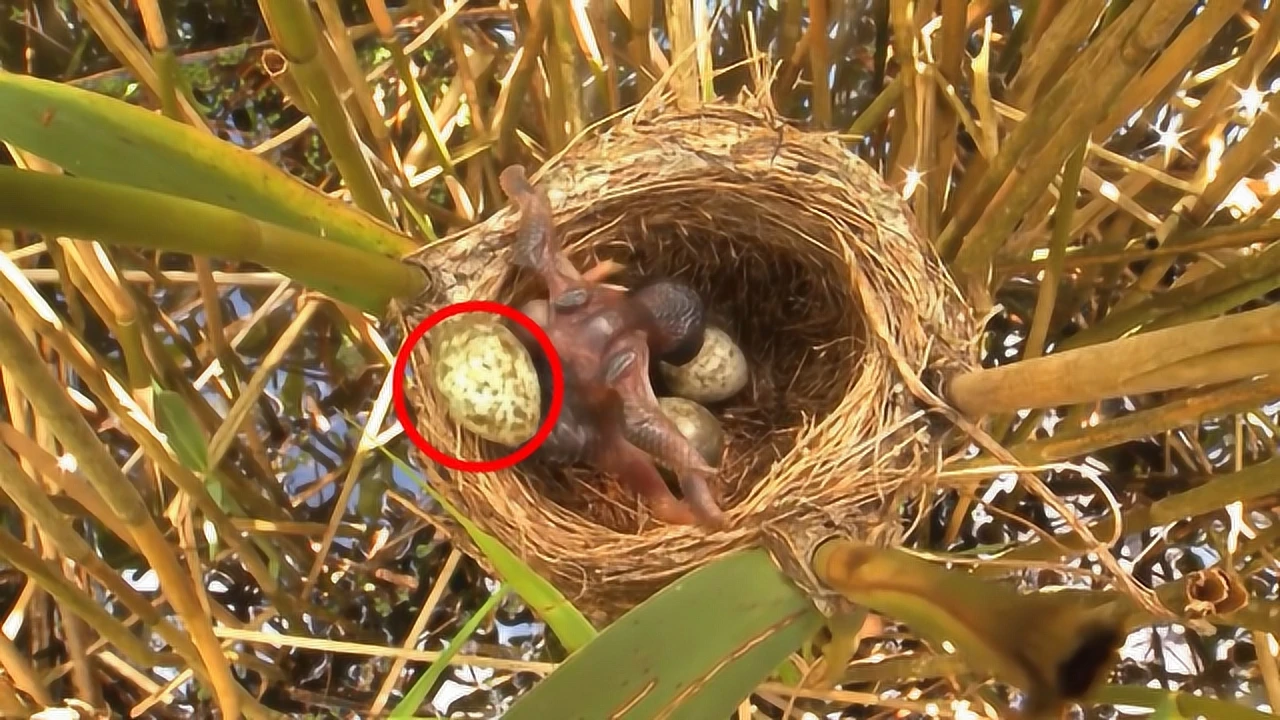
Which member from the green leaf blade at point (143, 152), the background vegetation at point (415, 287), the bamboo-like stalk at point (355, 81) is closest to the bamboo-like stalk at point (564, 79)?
the background vegetation at point (415, 287)

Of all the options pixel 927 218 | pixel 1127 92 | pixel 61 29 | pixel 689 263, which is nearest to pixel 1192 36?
pixel 1127 92

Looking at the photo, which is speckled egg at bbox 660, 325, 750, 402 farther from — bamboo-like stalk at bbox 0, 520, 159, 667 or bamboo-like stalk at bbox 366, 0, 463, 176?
bamboo-like stalk at bbox 0, 520, 159, 667

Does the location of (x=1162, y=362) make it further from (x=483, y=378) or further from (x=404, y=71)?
(x=404, y=71)

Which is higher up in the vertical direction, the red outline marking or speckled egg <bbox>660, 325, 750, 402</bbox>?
the red outline marking

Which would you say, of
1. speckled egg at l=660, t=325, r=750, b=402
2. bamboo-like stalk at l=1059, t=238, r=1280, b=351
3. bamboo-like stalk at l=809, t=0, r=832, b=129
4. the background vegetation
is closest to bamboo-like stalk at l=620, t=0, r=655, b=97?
the background vegetation

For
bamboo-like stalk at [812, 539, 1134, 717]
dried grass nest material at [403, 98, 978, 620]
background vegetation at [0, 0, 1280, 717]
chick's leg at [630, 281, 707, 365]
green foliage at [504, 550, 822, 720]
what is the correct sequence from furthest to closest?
chick's leg at [630, 281, 707, 365], dried grass nest material at [403, 98, 978, 620], background vegetation at [0, 0, 1280, 717], green foliage at [504, 550, 822, 720], bamboo-like stalk at [812, 539, 1134, 717]

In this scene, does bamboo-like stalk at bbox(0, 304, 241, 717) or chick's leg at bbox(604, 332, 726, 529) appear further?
chick's leg at bbox(604, 332, 726, 529)

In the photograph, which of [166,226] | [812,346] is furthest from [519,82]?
[166,226]
